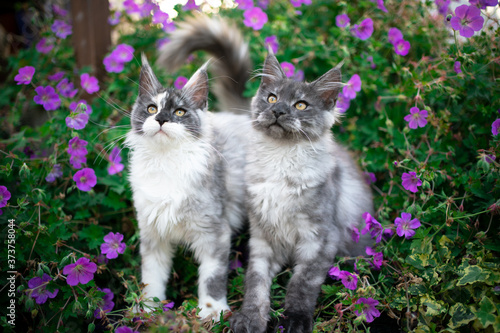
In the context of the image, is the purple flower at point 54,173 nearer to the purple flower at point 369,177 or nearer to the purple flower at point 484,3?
the purple flower at point 369,177

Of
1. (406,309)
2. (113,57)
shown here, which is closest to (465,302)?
(406,309)

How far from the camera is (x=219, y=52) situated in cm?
295

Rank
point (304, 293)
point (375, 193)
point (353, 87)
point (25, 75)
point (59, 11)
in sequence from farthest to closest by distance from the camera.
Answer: point (59, 11)
point (375, 193)
point (353, 87)
point (25, 75)
point (304, 293)

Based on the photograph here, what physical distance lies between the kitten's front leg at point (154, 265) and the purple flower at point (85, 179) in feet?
1.63

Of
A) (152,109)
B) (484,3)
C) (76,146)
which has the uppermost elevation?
(484,3)

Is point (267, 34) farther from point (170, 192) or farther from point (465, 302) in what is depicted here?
point (465, 302)

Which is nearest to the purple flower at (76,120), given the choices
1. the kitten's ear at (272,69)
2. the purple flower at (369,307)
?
the kitten's ear at (272,69)

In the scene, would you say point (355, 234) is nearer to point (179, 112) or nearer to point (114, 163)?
point (179, 112)

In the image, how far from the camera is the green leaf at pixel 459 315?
1757 millimetres

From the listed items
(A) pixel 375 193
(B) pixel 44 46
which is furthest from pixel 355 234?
(B) pixel 44 46

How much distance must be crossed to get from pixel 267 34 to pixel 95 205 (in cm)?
209

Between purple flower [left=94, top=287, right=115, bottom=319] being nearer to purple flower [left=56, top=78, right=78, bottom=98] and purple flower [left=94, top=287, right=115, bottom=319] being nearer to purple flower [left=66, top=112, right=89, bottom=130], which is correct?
purple flower [left=66, top=112, right=89, bottom=130]

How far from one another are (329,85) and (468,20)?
3.16 feet

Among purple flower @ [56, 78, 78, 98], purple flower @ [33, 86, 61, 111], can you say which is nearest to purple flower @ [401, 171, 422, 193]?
purple flower @ [33, 86, 61, 111]
